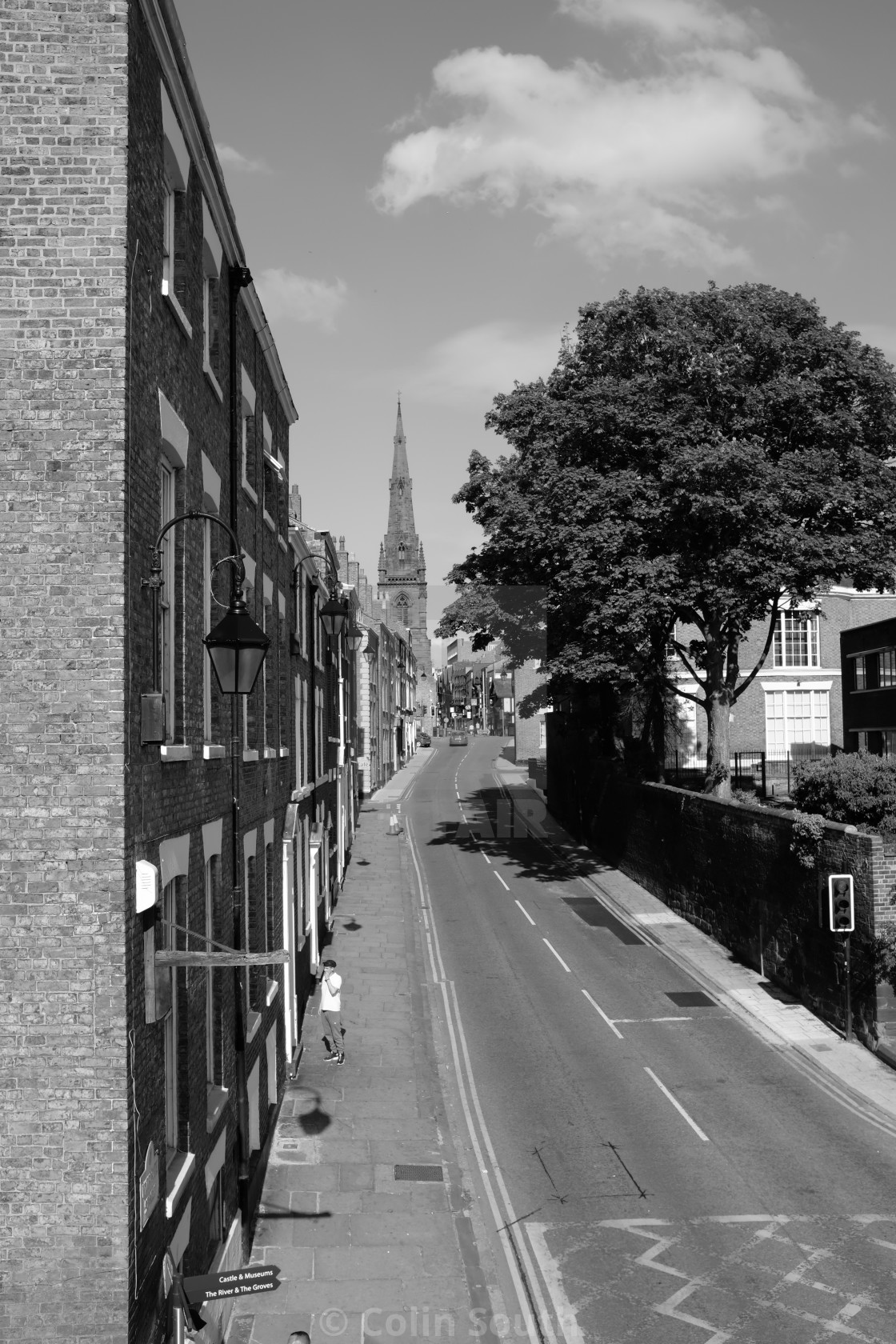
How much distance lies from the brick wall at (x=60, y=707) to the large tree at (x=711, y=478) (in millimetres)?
23086

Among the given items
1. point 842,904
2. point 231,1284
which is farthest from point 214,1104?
point 842,904

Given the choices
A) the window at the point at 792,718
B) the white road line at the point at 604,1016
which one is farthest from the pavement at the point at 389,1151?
the window at the point at 792,718

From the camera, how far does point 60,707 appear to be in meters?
8.45

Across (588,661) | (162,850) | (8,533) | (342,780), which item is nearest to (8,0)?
(8,533)

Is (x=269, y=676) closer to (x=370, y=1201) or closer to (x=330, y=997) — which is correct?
(x=330, y=997)

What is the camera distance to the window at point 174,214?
34.9ft

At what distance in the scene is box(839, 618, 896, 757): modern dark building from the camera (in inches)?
1673

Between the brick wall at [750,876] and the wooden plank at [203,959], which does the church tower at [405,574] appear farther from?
the wooden plank at [203,959]

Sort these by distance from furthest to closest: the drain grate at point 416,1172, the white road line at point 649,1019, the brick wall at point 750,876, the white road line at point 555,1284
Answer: the white road line at point 649,1019 < the brick wall at point 750,876 < the drain grate at point 416,1172 < the white road line at point 555,1284

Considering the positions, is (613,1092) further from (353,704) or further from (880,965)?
(353,704)

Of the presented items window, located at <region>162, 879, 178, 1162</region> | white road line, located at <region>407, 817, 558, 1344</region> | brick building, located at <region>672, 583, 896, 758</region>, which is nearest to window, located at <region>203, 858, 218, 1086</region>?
window, located at <region>162, 879, 178, 1162</region>

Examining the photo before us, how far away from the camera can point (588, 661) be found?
113ft

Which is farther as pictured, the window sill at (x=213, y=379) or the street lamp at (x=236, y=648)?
the window sill at (x=213, y=379)

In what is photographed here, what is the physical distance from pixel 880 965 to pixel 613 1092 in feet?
18.9
